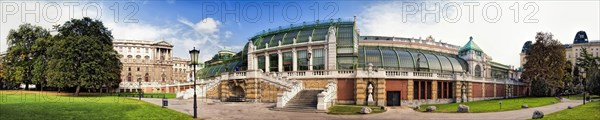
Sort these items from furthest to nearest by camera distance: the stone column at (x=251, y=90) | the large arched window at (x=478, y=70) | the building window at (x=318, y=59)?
the large arched window at (x=478, y=70), the building window at (x=318, y=59), the stone column at (x=251, y=90)

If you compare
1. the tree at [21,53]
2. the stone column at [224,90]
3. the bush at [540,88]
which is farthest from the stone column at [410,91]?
the tree at [21,53]

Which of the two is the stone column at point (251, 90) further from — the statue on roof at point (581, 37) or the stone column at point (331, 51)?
the statue on roof at point (581, 37)

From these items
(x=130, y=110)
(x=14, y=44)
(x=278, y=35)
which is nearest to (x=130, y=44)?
(x=14, y=44)

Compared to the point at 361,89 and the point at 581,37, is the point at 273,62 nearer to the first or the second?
the point at 361,89

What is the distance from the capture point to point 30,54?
52.1 metres

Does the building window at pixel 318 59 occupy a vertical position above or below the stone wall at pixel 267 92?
above

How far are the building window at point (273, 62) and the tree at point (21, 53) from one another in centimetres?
3340

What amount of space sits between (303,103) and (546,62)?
41.3 m

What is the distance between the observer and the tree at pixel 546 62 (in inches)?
2010

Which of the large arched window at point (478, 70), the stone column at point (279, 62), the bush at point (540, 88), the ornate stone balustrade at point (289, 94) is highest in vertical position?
the stone column at point (279, 62)

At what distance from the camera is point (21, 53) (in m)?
51.6

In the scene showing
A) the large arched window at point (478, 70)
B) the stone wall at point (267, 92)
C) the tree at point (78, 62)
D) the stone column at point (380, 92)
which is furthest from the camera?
the large arched window at point (478, 70)

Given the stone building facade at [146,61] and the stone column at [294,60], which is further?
the stone building facade at [146,61]

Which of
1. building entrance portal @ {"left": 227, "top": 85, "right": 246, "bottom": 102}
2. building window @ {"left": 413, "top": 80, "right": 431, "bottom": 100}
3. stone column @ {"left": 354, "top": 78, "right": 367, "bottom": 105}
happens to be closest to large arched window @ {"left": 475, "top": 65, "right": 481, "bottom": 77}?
building window @ {"left": 413, "top": 80, "right": 431, "bottom": 100}
